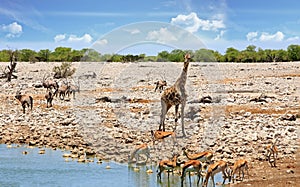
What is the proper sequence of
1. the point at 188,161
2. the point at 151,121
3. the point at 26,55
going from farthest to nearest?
the point at 26,55 < the point at 151,121 < the point at 188,161

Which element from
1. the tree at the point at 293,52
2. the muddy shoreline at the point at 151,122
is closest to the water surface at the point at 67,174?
the muddy shoreline at the point at 151,122

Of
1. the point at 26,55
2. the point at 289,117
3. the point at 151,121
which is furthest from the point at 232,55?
the point at 289,117

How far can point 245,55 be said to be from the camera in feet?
233

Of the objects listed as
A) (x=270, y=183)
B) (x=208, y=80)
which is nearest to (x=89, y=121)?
(x=270, y=183)

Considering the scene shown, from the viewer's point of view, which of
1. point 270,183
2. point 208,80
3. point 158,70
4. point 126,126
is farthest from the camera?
point 158,70

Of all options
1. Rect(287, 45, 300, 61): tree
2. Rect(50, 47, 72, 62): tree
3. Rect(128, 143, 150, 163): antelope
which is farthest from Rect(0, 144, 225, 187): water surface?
Rect(287, 45, 300, 61): tree

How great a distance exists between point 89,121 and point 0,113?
15.5 feet

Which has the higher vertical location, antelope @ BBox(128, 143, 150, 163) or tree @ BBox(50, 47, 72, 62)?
tree @ BBox(50, 47, 72, 62)

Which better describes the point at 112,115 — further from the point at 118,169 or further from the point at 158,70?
the point at 158,70

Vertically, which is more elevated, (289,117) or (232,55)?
(232,55)

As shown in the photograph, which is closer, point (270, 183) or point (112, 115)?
point (270, 183)

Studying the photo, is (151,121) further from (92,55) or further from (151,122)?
(92,55)

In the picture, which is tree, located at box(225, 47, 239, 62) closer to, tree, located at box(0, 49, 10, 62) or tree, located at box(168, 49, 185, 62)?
tree, located at box(0, 49, 10, 62)

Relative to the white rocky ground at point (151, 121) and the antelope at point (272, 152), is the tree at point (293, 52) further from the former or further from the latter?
the antelope at point (272, 152)
